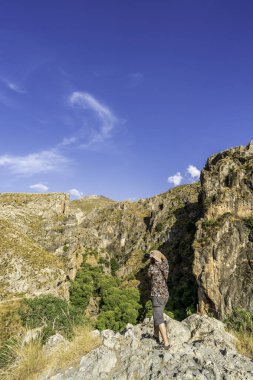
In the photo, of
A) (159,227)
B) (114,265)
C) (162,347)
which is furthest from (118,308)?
(162,347)

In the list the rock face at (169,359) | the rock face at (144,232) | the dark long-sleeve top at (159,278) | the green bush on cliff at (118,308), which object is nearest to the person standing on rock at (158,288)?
the dark long-sleeve top at (159,278)

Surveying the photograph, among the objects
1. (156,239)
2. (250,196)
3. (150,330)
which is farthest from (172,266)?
(150,330)

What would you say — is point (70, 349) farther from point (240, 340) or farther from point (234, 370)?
point (240, 340)

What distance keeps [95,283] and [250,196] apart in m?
48.2

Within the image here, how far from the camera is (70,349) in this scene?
1056 cm

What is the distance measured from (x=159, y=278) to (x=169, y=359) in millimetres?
2791

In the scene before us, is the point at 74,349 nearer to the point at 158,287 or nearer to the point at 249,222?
the point at 158,287

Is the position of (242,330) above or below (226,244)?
below

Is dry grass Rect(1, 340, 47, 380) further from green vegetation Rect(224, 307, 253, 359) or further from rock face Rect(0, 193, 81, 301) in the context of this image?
rock face Rect(0, 193, 81, 301)

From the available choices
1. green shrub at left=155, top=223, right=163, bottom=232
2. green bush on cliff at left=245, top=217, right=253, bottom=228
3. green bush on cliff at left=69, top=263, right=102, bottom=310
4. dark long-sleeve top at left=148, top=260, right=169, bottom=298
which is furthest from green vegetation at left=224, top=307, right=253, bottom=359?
green shrub at left=155, top=223, right=163, bottom=232

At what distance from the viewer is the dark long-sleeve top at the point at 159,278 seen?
11445mm

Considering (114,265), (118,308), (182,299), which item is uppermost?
(114,265)

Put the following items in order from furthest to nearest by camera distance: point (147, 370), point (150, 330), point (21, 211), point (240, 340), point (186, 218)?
point (186, 218)
point (21, 211)
point (150, 330)
point (240, 340)
point (147, 370)

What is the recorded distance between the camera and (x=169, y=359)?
946 centimetres
